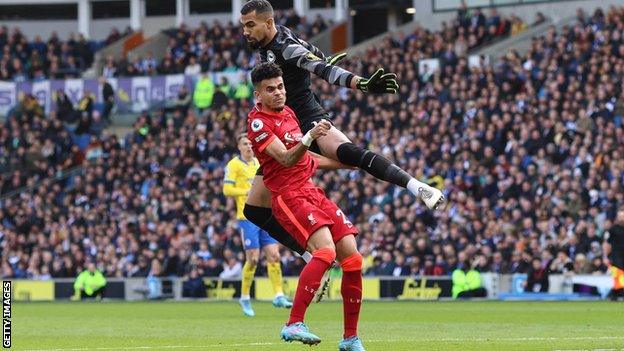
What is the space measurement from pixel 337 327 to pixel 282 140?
523cm

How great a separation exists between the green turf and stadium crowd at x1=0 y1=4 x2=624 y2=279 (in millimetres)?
4644

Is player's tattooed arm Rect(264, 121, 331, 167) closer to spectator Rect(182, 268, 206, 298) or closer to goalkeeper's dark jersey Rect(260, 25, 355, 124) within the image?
goalkeeper's dark jersey Rect(260, 25, 355, 124)

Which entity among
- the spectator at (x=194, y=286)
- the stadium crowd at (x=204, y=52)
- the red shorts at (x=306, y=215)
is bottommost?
the spectator at (x=194, y=286)

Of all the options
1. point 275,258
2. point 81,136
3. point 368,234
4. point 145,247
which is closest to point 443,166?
point 368,234

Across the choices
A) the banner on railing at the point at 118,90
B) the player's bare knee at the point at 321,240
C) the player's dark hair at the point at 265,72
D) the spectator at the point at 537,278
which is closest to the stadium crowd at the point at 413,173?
the spectator at the point at 537,278

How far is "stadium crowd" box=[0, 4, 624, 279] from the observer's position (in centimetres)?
2886

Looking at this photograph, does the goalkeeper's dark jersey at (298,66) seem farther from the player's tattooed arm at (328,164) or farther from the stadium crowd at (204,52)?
the stadium crowd at (204,52)

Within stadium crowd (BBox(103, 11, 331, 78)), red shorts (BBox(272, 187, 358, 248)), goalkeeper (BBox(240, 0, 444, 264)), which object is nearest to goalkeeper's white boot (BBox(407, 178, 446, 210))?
goalkeeper (BBox(240, 0, 444, 264))

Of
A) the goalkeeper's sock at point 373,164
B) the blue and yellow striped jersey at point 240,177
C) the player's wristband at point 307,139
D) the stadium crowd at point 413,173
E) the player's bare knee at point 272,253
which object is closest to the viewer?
the player's wristband at point 307,139

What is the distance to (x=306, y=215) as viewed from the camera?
1184cm

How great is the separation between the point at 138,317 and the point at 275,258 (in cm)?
222

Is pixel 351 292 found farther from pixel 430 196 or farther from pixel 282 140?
pixel 282 140

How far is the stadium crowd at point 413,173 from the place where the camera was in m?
28.9

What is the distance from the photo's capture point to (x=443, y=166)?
32250mm
